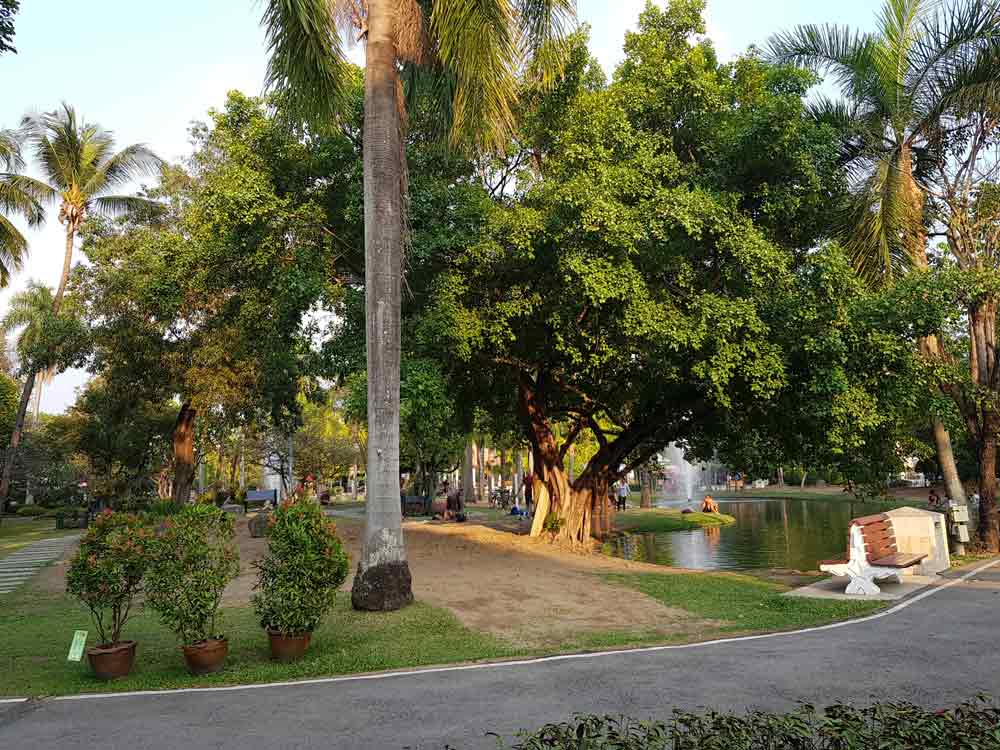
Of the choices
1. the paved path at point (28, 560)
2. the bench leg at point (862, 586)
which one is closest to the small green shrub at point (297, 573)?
the bench leg at point (862, 586)

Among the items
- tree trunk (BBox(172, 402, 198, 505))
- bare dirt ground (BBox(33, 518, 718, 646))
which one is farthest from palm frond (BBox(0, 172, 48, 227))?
bare dirt ground (BBox(33, 518, 718, 646))

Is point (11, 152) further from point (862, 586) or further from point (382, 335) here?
point (862, 586)

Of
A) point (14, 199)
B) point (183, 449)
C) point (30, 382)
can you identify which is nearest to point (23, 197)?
point (14, 199)

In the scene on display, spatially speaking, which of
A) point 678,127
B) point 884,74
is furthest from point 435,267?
point 884,74

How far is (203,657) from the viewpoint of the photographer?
7.33 meters

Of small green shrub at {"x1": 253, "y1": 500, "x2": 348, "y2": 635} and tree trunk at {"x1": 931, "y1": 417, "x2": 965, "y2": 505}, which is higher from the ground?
tree trunk at {"x1": 931, "y1": 417, "x2": 965, "y2": 505}

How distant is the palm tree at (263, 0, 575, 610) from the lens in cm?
1057

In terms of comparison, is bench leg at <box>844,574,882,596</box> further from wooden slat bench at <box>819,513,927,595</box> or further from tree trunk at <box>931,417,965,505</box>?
tree trunk at <box>931,417,965,505</box>

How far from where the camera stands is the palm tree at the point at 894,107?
1587 centimetres

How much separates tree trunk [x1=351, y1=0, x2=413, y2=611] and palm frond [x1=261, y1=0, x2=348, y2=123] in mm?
658

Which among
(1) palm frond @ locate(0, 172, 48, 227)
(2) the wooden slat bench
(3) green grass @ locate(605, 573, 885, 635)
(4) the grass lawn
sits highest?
(1) palm frond @ locate(0, 172, 48, 227)

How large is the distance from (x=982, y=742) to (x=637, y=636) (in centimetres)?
564

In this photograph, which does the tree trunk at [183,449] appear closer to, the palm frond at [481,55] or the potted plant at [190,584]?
the palm frond at [481,55]

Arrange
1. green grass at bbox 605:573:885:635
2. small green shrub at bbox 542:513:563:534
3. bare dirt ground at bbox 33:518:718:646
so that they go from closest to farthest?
green grass at bbox 605:573:885:635 < bare dirt ground at bbox 33:518:718:646 < small green shrub at bbox 542:513:563:534
